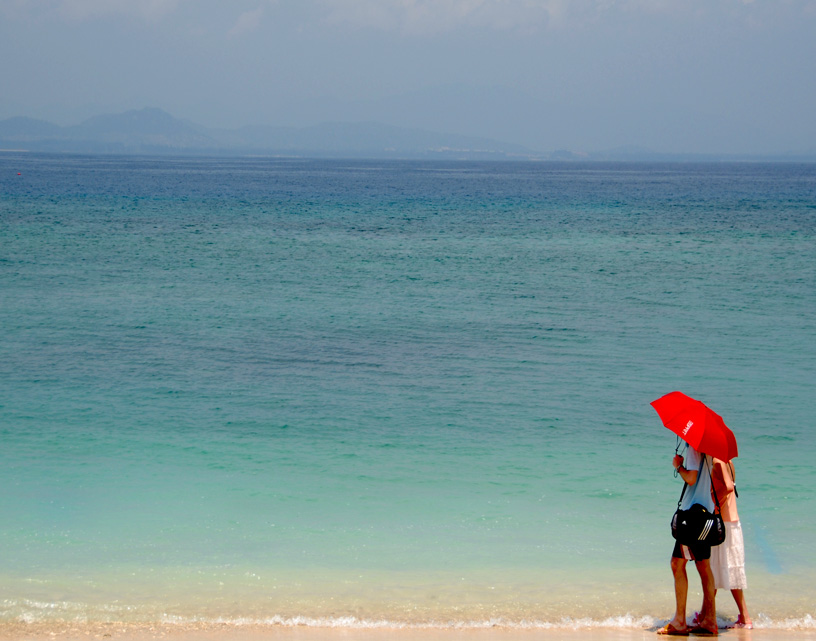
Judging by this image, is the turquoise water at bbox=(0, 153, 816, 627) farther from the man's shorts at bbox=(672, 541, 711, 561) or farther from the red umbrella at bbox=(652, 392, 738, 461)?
the red umbrella at bbox=(652, 392, 738, 461)

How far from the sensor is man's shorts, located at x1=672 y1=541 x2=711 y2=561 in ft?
18.6

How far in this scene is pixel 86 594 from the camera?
6.66m

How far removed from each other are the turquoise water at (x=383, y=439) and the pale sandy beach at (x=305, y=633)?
0.20 metres

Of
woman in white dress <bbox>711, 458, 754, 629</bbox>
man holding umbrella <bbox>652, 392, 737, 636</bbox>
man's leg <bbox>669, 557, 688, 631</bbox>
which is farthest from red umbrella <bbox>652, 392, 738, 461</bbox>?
man's leg <bbox>669, 557, 688, 631</bbox>

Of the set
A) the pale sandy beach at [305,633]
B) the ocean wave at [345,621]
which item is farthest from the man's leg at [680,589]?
the ocean wave at [345,621]

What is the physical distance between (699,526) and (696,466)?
0.39 metres

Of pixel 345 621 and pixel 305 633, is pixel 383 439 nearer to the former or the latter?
pixel 345 621

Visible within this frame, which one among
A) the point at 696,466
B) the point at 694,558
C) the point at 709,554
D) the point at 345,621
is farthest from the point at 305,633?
the point at 696,466

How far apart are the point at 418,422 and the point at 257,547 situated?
13.9 feet

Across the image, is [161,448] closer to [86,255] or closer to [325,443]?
[325,443]

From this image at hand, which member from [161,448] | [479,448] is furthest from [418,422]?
[161,448]

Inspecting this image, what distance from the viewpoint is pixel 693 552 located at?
5699 mm

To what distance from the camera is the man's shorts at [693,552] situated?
5660mm

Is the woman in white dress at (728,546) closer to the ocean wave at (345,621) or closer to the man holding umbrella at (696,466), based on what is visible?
the man holding umbrella at (696,466)
